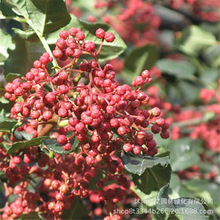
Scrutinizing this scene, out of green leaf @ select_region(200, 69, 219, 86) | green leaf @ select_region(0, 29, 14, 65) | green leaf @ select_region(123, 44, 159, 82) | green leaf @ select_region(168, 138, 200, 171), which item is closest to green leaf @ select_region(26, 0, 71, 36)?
green leaf @ select_region(0, 29, 14, 65)

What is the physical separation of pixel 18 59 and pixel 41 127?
24 cm

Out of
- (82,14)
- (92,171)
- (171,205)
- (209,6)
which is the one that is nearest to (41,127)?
(92,171)

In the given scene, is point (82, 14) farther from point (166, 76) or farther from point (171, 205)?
point (171, 205)

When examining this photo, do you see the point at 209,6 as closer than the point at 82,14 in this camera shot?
No

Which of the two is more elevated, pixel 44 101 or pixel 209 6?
pixel 44 101

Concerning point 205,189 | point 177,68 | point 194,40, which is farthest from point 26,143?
point 194,40

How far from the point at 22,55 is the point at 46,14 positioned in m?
0.19

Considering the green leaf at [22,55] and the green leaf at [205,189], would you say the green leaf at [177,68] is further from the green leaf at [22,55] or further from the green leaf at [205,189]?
the green leaf at [22,55]

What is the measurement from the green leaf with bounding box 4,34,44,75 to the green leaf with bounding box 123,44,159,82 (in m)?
0.89

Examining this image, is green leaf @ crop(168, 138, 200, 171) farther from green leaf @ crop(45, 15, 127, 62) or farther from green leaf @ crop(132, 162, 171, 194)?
green leaf @ crop(45, 15, 127, 62)

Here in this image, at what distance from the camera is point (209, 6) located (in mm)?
3410

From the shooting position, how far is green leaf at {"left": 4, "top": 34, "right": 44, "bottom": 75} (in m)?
1.31

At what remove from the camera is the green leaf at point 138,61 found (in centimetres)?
216

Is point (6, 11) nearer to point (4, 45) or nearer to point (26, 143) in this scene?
point (4, 45)
